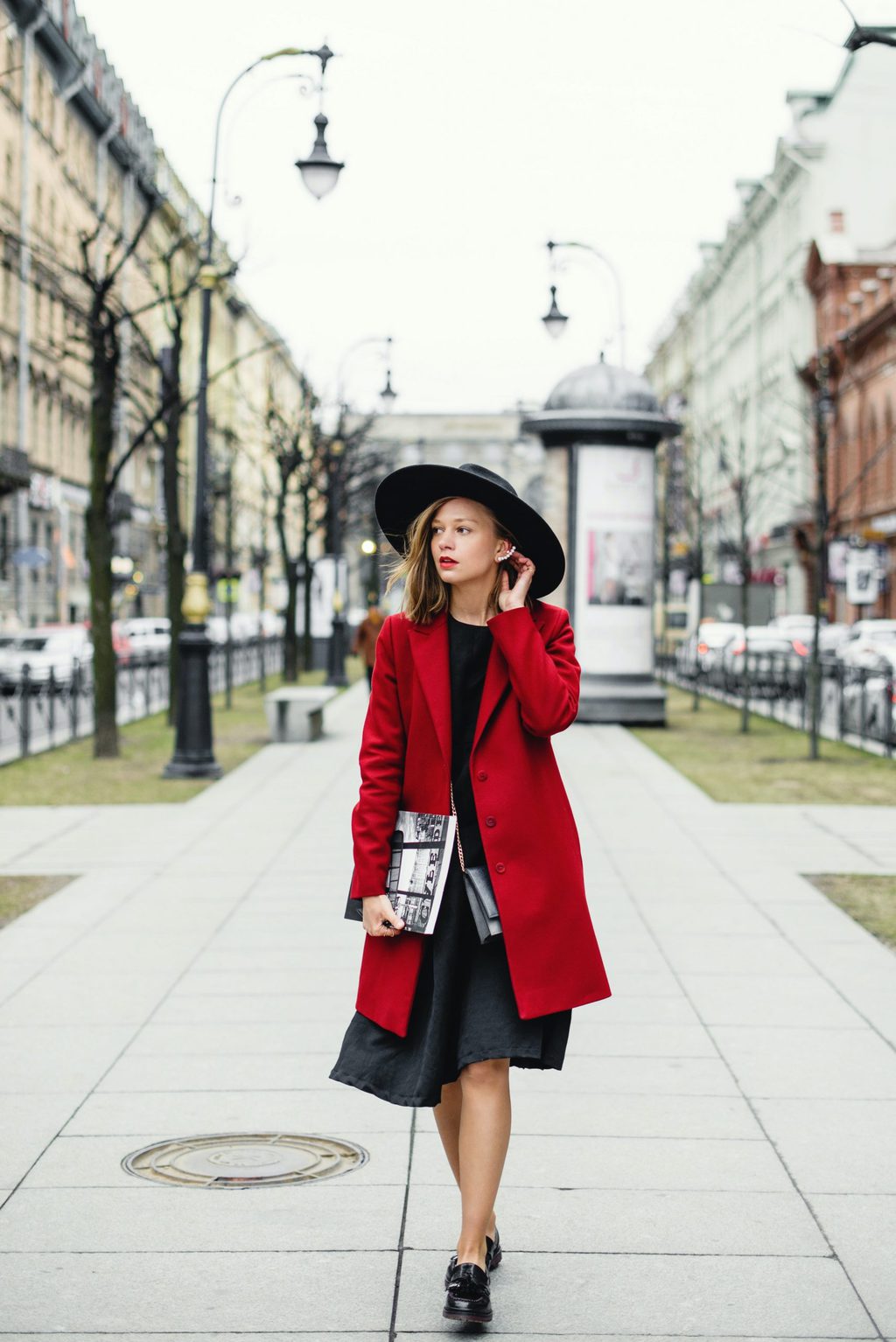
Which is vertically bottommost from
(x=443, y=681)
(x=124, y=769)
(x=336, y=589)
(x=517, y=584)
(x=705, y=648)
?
(x=124, y=769)

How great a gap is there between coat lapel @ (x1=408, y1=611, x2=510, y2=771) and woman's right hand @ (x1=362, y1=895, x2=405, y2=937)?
0.34 meters

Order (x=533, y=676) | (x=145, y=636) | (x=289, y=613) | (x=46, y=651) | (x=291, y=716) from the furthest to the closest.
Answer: (x=145, y=636) < (x=46, y=651) < (x=289, y=613) < (x=291, y=716) < (x=533, y=676)

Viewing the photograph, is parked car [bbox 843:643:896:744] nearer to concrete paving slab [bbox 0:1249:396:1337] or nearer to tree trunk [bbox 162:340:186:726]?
tree trunk [bbox 162:340:186:726]

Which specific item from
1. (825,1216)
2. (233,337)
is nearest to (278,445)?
(825,1216)

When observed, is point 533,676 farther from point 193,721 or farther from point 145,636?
point 145,636

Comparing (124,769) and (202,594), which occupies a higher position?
(202,594)

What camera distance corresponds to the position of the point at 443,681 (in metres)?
4.39

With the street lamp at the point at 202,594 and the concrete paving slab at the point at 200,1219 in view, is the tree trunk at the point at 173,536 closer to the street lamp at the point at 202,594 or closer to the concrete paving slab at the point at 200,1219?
the street lamp at the point at 202,594

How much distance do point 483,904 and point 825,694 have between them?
90.7 feet

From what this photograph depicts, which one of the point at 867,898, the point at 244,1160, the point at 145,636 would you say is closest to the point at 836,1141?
the point at 244,1160

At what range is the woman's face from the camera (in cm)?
445

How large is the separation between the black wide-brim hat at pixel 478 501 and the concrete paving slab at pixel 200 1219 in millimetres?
1677

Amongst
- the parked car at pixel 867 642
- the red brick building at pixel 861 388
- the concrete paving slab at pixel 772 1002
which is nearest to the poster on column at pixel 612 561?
the parked car at pixel 867 642

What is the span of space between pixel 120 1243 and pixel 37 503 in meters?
53.5
